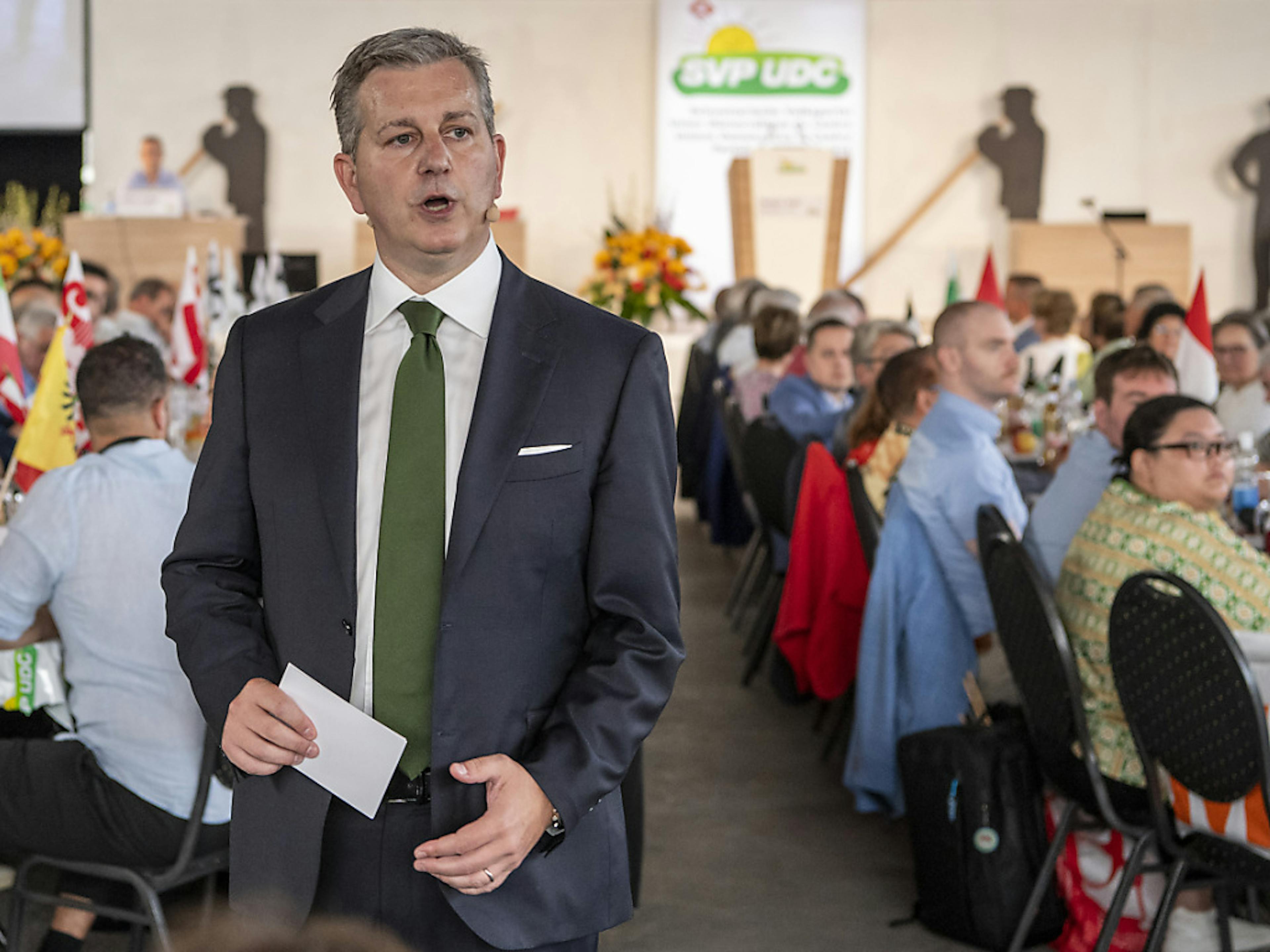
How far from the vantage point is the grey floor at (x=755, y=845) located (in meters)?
3.03

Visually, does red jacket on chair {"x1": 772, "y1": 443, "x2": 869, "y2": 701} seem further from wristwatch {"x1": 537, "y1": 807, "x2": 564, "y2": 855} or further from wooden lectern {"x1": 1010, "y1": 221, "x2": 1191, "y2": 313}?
wooden lectern {"x1": 1010, "y1": 221, "x2": 1191, "y2": 313}

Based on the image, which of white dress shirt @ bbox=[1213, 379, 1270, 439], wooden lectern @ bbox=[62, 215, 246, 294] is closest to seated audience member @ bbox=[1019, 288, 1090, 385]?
white dress shirt @ bbox=[1213, 379, 1270, 439]

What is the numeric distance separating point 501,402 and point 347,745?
36 cm

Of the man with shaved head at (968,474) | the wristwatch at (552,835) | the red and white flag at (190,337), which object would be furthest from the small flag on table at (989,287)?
the wristwatch at (552,835)

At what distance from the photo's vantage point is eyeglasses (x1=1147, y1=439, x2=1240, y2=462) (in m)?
2.71

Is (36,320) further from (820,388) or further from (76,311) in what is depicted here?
(820,388)

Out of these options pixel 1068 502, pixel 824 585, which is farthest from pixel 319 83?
pixel 1068 502

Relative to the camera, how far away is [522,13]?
1223 cm

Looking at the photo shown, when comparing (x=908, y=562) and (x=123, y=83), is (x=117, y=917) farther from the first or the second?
(x=123, y=83)

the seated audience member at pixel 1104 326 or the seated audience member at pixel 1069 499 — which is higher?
the seated audience member at pixel 1104 326

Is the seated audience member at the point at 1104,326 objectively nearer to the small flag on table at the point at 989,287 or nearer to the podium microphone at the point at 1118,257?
the small flag on table at the point at 989,287

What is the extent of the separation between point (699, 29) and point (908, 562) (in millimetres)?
9501

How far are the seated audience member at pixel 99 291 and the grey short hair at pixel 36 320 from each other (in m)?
0.59

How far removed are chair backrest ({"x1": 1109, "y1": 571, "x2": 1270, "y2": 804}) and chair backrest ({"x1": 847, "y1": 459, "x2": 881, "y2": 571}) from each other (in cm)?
113
